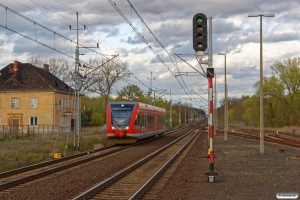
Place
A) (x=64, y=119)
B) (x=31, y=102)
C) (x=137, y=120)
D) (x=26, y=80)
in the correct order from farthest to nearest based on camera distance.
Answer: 1. (x=64, y=119)
2. (x=26, y=80)
3. (x=31, y=102)
4. (x=137, y=120)

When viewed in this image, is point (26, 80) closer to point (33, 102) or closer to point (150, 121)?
point (33, 102)

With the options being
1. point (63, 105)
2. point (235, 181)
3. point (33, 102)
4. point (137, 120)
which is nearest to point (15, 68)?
point (33, 102)

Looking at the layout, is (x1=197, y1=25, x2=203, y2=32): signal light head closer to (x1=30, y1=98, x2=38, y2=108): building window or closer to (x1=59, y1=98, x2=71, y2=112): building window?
(x1=59, y1=98, x2=71, y2=112): building window

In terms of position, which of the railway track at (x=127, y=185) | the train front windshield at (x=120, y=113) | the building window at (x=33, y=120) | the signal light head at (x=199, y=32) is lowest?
the railway track at (x=127, y=185)

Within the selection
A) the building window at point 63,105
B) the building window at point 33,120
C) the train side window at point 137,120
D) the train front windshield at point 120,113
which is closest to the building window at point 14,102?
the building window at point 33,120

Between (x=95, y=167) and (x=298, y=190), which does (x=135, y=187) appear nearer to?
(x=298, y=190)

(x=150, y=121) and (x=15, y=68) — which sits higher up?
(x=15, y=68)

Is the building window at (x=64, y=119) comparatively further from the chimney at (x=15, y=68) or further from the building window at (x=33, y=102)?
the chimney at (x=15, y=68)

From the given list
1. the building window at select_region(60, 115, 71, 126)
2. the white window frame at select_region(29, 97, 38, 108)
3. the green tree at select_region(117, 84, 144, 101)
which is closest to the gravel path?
the white window frame at select_region(29, 97, 38, 108)

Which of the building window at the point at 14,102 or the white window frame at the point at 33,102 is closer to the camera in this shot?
the white window frame at the point at 33,102

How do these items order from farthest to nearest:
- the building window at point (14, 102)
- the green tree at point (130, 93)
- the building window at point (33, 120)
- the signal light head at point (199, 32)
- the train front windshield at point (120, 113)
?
the green tree at point (130, 93)
the building window at point (14, 102)
the building window at point (33, 120)
the train front windshield at point (120, 113)
the signal light head at point (199, 32)

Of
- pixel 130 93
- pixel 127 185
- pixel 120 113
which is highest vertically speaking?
pixel 130 93

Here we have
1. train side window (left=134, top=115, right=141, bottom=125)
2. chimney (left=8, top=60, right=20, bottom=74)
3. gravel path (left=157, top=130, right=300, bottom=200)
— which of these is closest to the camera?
gravel path (left=157, top=130, right=300, bottom=200)

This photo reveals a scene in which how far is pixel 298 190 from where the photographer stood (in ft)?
43.7
